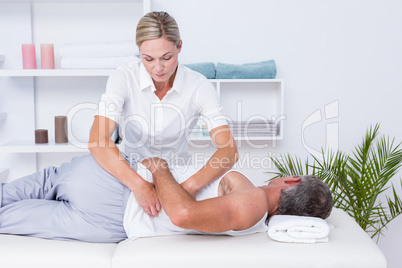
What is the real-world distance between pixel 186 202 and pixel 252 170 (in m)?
1.54

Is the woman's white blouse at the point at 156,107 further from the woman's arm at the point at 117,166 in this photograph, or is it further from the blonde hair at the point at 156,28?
the blonde hair at the point at 156,28

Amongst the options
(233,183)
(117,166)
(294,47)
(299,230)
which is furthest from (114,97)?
(294,47)

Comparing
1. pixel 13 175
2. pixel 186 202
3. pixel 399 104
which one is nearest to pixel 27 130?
pixel 13 175

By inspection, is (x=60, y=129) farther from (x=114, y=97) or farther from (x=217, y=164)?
(x=217, y=164)

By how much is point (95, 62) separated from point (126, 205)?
1137 millimetres

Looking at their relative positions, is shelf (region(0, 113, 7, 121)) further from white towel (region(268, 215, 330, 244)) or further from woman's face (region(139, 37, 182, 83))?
white towel (region(268, 215, 330, 244))

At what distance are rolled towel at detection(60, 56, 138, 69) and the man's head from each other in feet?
4.10

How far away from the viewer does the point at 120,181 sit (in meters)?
1.67

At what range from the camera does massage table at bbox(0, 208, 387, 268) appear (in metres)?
1.43

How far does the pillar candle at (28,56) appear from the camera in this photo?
2613mm

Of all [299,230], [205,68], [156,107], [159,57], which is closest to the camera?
[299,230]

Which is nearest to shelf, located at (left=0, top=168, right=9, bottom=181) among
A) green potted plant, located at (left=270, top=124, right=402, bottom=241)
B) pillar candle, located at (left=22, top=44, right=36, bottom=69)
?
pillar candle, located at (left=22, top=44, right=36, bottom=69)

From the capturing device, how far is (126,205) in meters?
1.65

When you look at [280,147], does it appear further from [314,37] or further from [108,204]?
[108,204]
